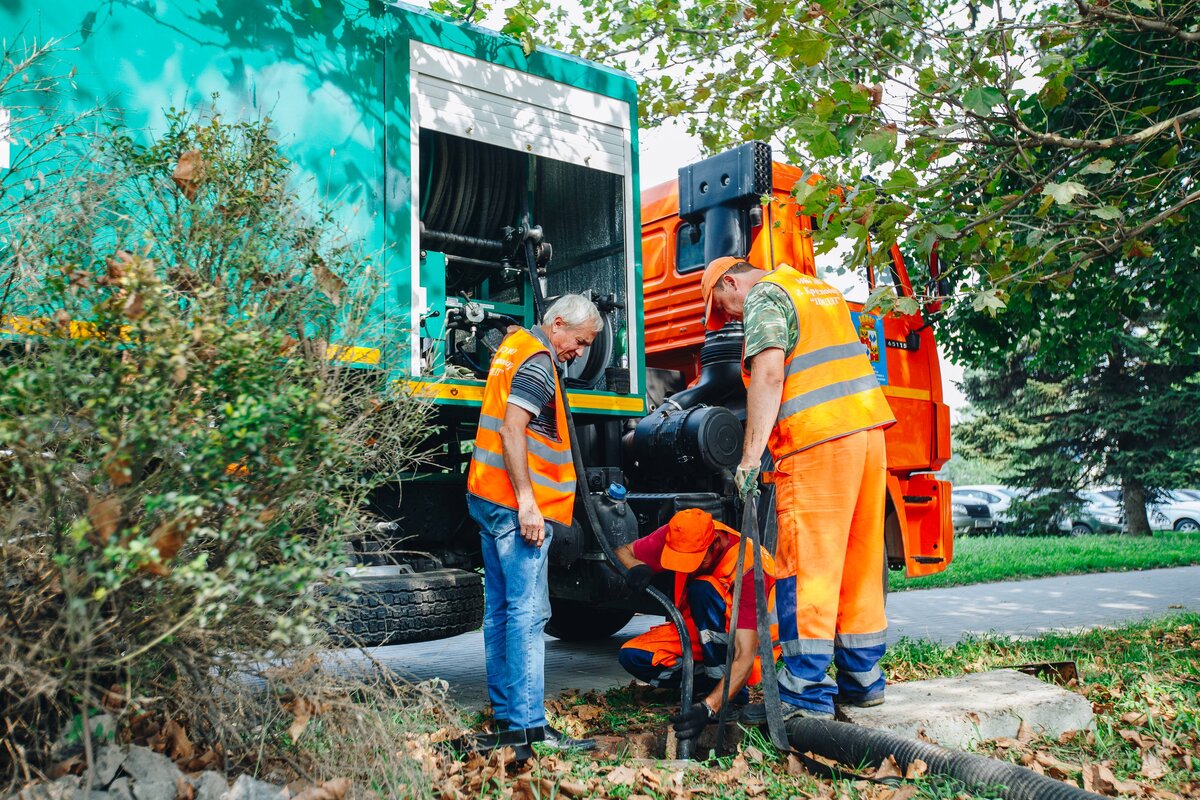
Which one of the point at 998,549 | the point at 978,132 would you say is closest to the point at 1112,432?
the point at 998,549

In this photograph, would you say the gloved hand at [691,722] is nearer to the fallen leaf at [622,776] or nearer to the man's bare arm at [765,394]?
the fallen leaf at [622,776]

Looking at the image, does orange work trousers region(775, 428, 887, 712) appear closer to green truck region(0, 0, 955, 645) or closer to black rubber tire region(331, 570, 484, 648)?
green truck region(0, 0, 955, 645)

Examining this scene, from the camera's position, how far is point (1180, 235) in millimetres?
6719

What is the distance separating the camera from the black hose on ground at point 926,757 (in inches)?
117

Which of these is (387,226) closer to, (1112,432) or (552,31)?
(552,31)

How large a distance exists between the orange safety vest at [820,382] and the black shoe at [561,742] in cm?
134

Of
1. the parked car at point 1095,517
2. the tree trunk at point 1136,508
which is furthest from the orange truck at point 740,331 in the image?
the parked car at point 1095,517

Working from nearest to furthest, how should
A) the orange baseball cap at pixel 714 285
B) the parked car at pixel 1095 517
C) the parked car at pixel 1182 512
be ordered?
the orange baseball cap at pixel 714 285 < the parked car at pixel 1095 517 < the parked car at pixel 1182 512

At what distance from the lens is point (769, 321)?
13.3ft

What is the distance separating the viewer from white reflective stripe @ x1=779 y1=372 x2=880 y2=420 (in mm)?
4051

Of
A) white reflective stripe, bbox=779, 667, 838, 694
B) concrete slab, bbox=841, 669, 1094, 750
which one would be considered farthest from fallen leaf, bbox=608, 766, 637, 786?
concrete slab, bbox=841, 669, 1094, 750

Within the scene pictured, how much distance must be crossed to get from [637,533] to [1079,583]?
7.66 m

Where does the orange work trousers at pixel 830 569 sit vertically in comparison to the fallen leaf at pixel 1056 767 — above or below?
above

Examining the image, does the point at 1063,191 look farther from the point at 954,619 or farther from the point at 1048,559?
the point at 1048,559
